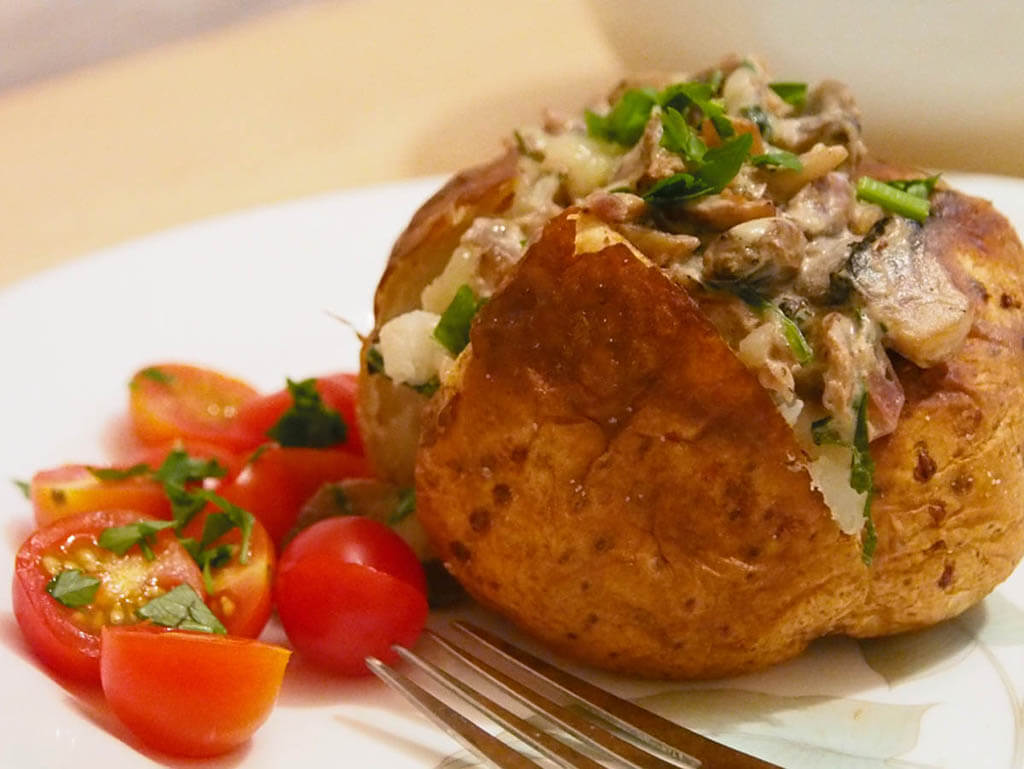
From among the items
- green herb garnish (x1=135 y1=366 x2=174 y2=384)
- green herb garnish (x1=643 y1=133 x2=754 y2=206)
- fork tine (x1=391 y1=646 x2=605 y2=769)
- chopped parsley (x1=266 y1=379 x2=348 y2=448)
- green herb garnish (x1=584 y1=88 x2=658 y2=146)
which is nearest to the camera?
fork tine (x1=391 y1=646 x2=605 y2=769)

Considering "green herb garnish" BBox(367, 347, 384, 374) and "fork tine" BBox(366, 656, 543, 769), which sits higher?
"green herb garnish" BBox(367, 347, 384, 374)

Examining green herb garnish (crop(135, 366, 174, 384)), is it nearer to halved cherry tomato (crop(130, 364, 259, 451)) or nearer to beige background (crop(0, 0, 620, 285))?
halved cherry tomato (crop(130, 364, 259, 451))

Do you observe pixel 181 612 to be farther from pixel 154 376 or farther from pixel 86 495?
pixel 154 376

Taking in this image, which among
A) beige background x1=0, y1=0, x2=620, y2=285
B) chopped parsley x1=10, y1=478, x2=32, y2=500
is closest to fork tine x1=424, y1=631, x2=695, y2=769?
chopped parsley x1=10, y1=478, x2=32, y2=500

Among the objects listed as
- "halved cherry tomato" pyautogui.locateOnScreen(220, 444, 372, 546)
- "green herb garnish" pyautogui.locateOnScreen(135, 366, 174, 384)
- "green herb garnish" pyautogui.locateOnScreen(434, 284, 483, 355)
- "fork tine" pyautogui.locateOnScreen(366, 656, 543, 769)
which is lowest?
"fork tine" pyautogui.locateOnScreen(366, 656, 543, 769)

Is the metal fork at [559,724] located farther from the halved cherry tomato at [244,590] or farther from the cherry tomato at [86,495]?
the cherry tomato at [86,495]

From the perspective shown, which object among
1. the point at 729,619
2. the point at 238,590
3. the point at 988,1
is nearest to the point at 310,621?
the point at 238,590

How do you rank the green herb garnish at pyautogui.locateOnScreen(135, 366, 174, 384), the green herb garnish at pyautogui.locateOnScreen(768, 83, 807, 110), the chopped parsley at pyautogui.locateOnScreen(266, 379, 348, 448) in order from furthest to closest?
the green herb garnish at pyautogui.locateOnScreen(135, 366, 174, 384)
the chopped parsley at pyautogui.locateOnScreen(266, 379, 348, 448)
the green herb garnish at pyautogui.locateOnScreen(768, 83, 807, 110)
